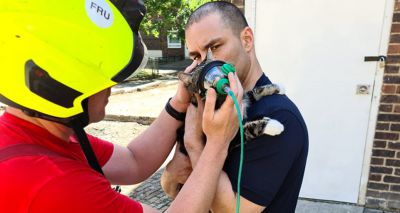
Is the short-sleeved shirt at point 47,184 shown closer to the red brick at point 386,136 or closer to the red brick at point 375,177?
the red brick at point 386,136

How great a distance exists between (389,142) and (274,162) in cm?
309

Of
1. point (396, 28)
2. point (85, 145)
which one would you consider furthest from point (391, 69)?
point (85, 145)

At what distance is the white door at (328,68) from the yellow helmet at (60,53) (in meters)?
3.02

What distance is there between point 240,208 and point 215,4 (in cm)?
123

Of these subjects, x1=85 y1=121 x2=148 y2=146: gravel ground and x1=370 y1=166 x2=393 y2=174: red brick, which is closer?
x1=370 y1=166 x2=393 y2=174: red brick

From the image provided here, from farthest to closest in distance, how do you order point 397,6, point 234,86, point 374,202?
point 374,202
point 397,6
point 234,86

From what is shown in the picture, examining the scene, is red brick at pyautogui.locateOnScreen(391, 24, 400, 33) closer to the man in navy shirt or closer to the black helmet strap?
the man in navy shirt

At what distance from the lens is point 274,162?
1559 millimetres

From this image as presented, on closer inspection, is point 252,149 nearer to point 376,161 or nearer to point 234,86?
point 234,86

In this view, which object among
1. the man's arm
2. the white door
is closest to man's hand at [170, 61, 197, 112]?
the man's arm

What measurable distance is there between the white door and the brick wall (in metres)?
0.14

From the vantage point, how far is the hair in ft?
6.44

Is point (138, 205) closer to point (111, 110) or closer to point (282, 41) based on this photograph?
point (282, 41)

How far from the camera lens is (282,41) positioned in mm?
4109
